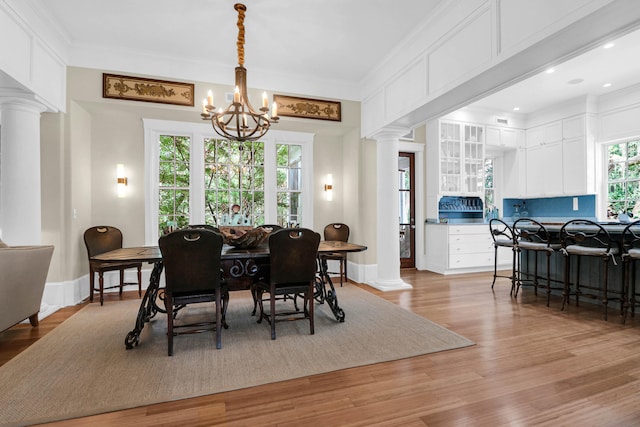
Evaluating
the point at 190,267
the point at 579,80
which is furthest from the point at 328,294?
the point at 579,80

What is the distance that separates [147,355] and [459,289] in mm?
3982

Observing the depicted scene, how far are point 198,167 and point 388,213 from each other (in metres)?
3.09

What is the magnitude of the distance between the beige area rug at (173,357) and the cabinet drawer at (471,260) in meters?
2.62

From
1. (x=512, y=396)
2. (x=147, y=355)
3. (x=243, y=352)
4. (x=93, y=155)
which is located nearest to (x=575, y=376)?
(x=512, y=396)

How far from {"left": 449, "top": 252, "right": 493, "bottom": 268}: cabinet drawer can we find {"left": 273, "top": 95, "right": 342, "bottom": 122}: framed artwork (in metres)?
3.23

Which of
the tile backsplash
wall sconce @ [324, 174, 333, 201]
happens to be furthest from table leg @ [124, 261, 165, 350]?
the tile backsplash

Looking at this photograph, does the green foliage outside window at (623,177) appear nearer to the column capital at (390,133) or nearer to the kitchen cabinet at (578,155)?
the kitchen cabinet at (578,155)

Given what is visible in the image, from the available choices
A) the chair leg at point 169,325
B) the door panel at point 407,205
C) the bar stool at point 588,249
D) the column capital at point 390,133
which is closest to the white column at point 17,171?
the chair leg at point 169,325

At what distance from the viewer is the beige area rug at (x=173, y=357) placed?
189cm

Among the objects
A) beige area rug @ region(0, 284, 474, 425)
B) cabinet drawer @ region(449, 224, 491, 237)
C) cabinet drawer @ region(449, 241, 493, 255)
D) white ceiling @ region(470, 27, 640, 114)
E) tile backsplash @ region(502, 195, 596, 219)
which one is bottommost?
beige area rug @ region(0, 284, 474, 425)

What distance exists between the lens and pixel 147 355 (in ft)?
8.08

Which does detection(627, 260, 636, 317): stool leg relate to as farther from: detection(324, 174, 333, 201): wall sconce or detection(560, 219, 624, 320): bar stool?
detection(324, 174, 333, 201): wall sconce

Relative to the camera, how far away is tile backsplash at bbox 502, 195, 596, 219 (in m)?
5.84

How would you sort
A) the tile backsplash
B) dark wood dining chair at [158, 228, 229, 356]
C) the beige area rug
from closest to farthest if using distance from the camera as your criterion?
the beige area rug
dark wood dining chair at [158, 228, 229, 356]
the tile backsplash
